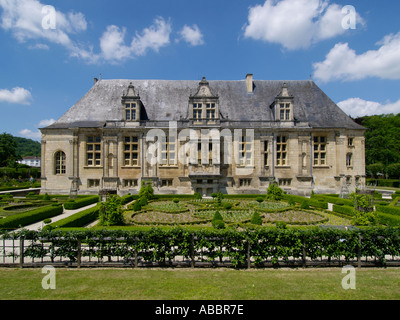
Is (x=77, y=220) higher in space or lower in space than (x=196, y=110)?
lower

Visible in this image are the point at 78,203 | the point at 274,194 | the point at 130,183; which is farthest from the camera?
the point at 130,183

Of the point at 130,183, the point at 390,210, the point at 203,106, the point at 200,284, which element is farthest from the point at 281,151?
the point at 200,284

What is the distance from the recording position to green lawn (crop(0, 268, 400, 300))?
20.8ft

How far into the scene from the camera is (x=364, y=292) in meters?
6.56

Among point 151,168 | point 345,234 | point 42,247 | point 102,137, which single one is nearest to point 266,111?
point 151,168

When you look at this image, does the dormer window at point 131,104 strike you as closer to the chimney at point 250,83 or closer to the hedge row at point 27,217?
the hedge row at point 27,217

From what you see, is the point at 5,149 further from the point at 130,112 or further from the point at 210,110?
the point at 210,110

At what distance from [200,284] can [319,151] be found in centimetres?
2958

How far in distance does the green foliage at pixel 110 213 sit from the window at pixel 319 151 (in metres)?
27.0

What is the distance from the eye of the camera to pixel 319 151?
1228 inches

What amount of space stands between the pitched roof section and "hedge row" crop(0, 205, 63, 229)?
15268 millimetres

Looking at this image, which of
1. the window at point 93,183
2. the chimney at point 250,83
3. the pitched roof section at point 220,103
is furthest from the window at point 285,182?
the window at point 93,183

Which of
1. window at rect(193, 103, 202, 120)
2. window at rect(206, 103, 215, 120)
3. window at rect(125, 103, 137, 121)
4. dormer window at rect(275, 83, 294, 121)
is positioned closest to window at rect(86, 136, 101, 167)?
window at rect(125, 103, 137, 121)

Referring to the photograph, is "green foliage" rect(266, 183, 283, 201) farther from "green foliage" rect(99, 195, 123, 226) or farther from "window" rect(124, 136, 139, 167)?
"window" rect(124, 136, 139, 167)
